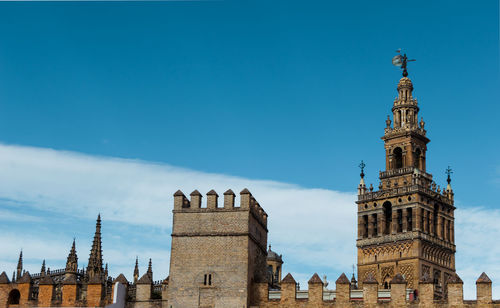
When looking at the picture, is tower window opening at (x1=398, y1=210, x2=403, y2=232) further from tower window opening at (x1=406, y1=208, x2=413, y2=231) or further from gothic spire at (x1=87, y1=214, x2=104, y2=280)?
gothic spire at (x1=87, y1=214, x2=104, y2=280)

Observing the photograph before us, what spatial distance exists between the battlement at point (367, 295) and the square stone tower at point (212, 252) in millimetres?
1601

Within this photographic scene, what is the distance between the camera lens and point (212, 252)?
147ft

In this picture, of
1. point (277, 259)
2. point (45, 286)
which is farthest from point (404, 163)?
point (45, 286)

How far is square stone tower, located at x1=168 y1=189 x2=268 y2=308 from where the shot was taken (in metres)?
44.0

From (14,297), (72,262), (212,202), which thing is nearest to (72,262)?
(72,262)

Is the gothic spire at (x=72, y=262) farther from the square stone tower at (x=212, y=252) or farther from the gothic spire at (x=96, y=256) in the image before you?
the square stone tower at (x=212, y=252)

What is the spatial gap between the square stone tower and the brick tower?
41230 millimetres

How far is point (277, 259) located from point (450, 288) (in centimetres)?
5670

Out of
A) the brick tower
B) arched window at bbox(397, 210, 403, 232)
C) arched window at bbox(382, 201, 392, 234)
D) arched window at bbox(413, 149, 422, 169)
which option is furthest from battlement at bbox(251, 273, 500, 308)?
arched window at bbox(413, 149, 422, 169)

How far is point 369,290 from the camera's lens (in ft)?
141

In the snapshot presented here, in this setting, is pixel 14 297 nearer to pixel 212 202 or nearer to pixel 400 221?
pixel 212 202

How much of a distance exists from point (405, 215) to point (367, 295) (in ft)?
142

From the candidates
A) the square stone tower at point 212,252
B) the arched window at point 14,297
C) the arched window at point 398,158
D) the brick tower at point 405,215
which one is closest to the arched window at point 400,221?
the brick tower at point 405,215

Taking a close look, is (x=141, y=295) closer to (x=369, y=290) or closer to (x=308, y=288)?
(x=308, y=288)
